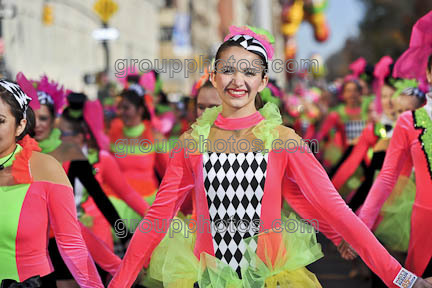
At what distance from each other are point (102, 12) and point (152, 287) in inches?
535

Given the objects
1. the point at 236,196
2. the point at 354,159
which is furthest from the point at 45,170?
the point at 354,159

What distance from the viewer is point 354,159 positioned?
7.04 metres

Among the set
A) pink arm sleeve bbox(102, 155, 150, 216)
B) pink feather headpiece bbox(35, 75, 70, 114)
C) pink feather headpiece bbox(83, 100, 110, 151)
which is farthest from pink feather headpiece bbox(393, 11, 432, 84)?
pink feather headpiece bbox(83, 100, 110, 151)

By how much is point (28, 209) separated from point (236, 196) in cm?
98

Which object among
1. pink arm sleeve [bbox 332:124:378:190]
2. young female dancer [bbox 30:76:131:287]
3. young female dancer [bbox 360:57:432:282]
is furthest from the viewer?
pink arm sleeve [bbox 332:124:378:190]

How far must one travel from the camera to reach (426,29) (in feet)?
14.4

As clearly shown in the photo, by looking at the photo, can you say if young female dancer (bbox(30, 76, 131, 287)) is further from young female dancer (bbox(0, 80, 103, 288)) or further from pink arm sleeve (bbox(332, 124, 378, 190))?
pink arm sleeve (bbox(332, 124, 378, 190))

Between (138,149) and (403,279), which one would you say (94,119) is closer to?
(138,149)

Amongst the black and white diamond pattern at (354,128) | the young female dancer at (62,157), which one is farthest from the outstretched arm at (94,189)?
the black and white diamond pattern at (354,128)

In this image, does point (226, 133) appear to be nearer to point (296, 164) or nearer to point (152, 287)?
point (296, 164)

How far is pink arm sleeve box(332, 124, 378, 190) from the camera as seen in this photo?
6910 millimetres

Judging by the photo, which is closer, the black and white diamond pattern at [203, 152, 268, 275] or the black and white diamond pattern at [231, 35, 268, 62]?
the black and white diamond pattern at [203, 152, 268, 275]

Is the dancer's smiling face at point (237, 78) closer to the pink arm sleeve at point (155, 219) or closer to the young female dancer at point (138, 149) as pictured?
the pink arm sleeve at point (155, 219)

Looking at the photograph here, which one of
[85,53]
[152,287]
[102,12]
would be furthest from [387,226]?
[85,53]
